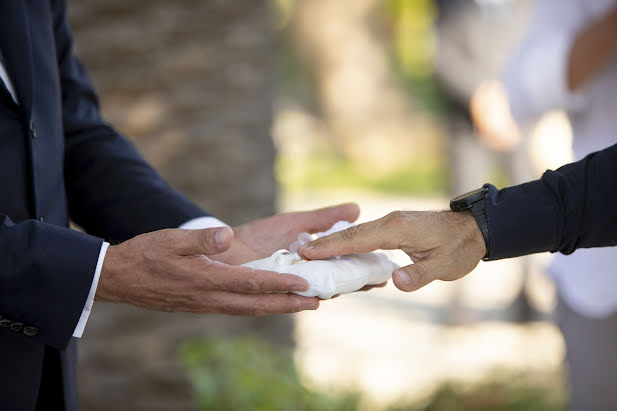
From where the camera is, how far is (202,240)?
131cm

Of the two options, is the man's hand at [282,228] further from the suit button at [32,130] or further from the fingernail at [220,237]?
→ the suit button at [32,130]

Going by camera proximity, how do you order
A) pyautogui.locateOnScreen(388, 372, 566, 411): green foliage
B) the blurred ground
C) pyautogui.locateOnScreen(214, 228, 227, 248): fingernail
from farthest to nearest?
the blurred ground → pyautogui.locateOnScreen(388, 372, 566, 411): green foliage → pyautogui.locateOnScreen(214, 228, 227, 248): fingernail

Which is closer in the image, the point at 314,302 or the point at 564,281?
the point at 314,302

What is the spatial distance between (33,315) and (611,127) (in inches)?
68.3

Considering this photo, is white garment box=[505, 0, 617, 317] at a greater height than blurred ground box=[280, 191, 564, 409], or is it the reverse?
white garment box=[505, 0, 617, 317]

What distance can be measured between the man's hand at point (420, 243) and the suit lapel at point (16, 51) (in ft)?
2.37

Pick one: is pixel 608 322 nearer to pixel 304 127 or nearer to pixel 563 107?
pixel 563 107

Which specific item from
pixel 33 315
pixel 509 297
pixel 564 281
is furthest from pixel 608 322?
pixel 509 297

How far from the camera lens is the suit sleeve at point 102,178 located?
66.7 inches

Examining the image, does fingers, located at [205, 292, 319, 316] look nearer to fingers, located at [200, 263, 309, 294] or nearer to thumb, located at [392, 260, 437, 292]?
fingers, located at [200, 263, 309, 294]

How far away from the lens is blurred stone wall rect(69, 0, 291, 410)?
308cm

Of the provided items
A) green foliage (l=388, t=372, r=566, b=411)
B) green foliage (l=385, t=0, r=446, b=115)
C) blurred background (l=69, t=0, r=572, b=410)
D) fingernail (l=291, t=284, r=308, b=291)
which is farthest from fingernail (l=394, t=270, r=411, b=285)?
green foliage (l=385, t=0, r=446, b=115)

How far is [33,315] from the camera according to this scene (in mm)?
1326

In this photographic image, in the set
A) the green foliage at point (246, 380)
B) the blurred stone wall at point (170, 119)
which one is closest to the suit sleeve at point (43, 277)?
the green foliage at point (246, 380)
